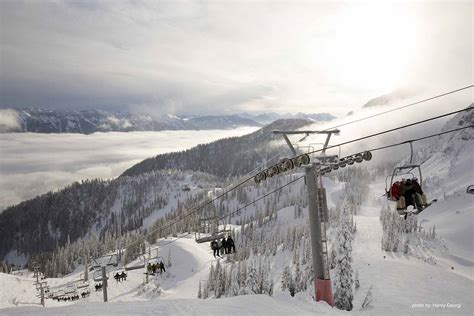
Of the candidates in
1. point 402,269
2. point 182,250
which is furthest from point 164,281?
point 402,269

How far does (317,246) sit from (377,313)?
6545mm

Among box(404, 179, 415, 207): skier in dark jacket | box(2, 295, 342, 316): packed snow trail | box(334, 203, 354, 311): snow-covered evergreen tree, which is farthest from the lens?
box(334, 203, 354, 311): snow-covered evergreen tree

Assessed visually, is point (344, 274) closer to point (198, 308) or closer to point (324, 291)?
point (324, 291)

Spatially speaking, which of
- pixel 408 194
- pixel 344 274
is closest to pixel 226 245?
pixel 408 194

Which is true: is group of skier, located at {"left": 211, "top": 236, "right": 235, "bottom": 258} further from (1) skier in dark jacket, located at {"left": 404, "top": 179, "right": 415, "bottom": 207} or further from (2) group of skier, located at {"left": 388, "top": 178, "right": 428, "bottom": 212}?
(1) skier in dark jacket, located at {"left": 404, "top": 179, "right": 415, "bottom": 207}

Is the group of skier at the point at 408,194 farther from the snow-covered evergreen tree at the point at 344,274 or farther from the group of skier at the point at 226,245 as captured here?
the snow-covered evergreen tree at the point at 344,274

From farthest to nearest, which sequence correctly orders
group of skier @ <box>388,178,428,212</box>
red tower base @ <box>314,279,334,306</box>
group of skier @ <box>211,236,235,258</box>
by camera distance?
1. group of skier @ <box>211,236,235,258</box>
2. group of skier @ <box>388,178,428,212</box>
3. red tower base @ <box>314,279,334,306</box>

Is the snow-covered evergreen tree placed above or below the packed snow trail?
below

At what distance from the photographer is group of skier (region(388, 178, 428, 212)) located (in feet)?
63.3

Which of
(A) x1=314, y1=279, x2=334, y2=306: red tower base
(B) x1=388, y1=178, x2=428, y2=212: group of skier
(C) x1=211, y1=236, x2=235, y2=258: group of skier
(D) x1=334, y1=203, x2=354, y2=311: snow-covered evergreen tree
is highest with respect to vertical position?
(B) x1=388, y1=178, x2=428, y2=212: group of skier

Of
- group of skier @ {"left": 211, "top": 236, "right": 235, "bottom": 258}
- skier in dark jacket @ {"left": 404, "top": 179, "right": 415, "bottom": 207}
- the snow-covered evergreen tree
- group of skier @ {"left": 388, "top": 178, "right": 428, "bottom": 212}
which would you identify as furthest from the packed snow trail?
the snow-covered evergreen tree

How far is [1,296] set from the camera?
81188mm

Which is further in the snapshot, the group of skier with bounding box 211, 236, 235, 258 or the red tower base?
the group of skier with bounding box 211, 236, 235, 258

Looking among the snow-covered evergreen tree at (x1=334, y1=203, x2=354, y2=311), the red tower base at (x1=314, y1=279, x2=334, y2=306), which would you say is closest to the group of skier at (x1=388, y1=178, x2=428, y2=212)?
the red tower base at (x1=314, y1=279, x2=334, y2=306)
